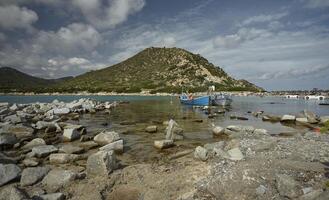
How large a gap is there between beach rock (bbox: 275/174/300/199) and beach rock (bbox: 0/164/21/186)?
10106 mm

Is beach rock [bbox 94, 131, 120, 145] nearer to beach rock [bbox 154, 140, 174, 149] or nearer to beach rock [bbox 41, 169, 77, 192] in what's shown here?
beach rock [bbox 154, 140, 174, 149]

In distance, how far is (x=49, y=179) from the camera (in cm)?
1071

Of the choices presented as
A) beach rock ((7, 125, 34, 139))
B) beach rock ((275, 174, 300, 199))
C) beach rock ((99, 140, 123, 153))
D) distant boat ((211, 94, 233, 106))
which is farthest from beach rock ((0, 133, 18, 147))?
distant boat ((211, 94, 233, 106))

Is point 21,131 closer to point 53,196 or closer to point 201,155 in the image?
point 53,196

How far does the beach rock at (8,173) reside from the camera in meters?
10.7

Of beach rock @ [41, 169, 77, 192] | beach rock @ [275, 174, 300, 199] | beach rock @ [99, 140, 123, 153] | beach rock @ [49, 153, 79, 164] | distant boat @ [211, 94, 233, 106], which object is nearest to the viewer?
beach rock @ [275, 174, 300, 199]

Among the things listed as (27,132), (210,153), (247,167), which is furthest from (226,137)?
(27,132)

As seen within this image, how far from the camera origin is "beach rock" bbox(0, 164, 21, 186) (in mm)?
10680

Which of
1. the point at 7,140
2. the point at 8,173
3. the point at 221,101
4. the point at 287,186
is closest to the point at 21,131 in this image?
the point at 7,140

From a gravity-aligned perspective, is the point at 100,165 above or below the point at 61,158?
above

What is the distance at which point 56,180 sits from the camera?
10.6 m

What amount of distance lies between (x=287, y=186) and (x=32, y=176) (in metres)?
9.63

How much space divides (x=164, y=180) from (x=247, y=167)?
3458 millimetres

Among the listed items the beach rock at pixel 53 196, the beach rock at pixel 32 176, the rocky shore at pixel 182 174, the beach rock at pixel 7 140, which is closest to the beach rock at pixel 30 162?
the rocky shore at pixel 182 174
